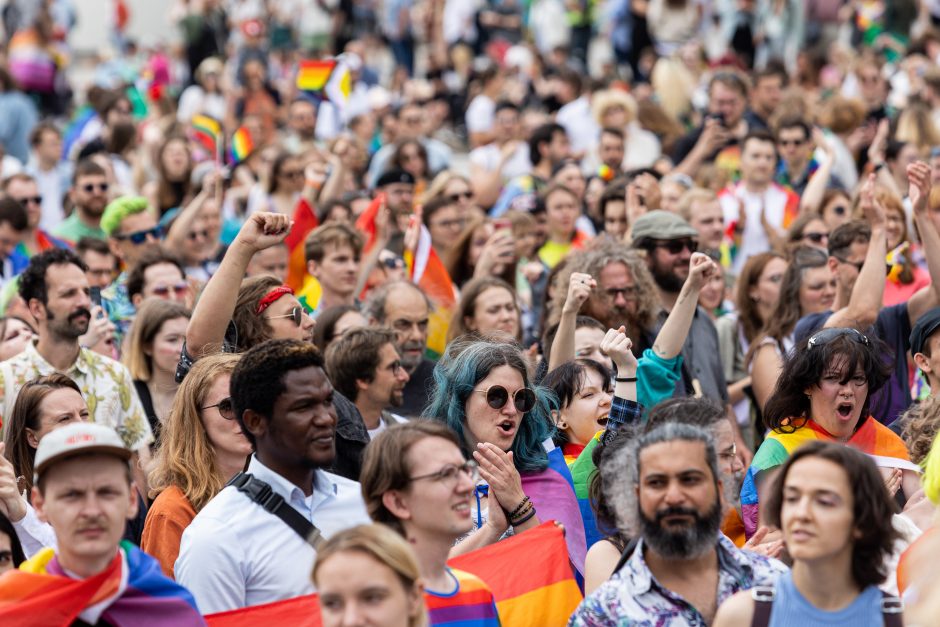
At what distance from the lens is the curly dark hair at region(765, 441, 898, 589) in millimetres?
4145

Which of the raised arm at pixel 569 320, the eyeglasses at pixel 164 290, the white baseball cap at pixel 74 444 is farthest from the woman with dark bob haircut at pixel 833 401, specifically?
the eyeglasses at pixel 164 290

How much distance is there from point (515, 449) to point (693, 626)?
1.70 meters

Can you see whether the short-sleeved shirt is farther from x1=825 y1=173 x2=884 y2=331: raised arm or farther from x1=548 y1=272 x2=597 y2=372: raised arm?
x1=825 y1=173 x2=884 y2=331: raised arm

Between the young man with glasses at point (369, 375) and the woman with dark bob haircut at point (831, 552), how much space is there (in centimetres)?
289

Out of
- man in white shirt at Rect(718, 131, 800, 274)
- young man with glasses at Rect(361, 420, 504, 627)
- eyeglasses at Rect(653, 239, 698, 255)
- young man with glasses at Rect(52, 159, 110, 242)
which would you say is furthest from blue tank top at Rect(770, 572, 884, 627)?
young man with glasses at Rect(52, 159, 110, 242)

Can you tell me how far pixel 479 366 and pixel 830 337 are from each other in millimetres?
1447

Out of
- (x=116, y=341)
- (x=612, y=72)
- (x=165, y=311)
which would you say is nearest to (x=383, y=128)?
(x=612, y=72)

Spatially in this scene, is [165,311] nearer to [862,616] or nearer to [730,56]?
[862,616]

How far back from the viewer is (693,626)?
14.2ft

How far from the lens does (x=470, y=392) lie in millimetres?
5973

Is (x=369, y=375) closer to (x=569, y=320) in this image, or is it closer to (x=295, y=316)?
(x=295, y=316)

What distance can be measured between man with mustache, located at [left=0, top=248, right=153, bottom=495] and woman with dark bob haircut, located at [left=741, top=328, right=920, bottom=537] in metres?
2.96

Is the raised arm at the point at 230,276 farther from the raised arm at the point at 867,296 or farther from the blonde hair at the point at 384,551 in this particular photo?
the raised arm at the point at 867,296

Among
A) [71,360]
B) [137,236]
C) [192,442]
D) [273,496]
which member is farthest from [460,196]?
[273,496]
